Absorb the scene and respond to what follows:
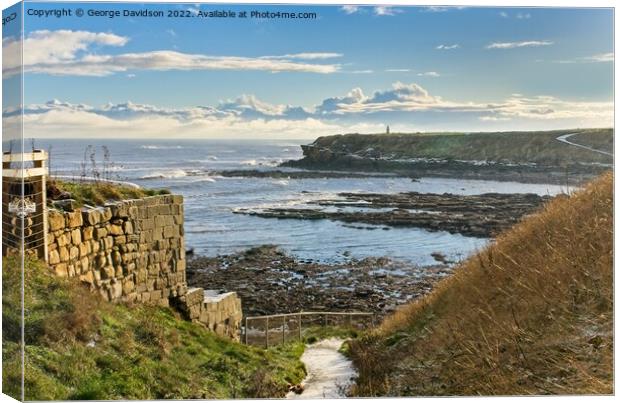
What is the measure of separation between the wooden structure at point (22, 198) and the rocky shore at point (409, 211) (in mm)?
3063

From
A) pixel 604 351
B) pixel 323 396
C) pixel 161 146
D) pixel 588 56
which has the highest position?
pixel 588 56

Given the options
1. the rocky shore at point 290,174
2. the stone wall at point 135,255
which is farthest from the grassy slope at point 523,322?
the stone wall at point 135,255

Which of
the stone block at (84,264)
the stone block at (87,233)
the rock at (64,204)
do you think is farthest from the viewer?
the stone block at (87,233)

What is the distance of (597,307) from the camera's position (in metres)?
9.21

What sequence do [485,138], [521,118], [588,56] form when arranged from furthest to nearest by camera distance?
1. [485,138]
2. [521,118]
3. [588,56]

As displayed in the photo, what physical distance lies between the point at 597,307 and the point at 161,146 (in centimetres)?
591

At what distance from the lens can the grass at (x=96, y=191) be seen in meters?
11.2

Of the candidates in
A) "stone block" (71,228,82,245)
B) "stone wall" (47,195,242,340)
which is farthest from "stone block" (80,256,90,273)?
"stone block" (71,228,82,245)

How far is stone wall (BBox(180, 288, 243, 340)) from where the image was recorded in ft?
42.9

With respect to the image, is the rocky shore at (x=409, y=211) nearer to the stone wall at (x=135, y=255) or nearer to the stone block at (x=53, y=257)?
the stone wall at (x=135, y=255)

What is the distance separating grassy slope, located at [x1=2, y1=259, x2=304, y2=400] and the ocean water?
66.5 inches

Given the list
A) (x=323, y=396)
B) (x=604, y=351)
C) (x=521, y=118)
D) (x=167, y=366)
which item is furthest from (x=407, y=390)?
(x=521, y=118)

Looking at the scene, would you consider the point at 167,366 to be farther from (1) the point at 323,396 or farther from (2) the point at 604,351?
(2) the point at 604,351

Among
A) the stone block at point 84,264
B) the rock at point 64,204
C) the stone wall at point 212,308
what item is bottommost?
the stone wall at point 212,308
